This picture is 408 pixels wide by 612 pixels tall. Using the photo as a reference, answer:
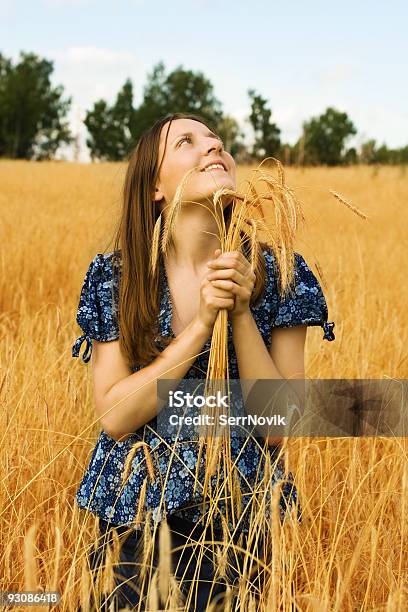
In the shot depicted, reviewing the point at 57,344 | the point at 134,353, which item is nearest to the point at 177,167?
the point at 134,353

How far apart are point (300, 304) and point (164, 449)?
42 cm

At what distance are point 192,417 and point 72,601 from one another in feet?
1.29

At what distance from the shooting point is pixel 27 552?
0.79 meters

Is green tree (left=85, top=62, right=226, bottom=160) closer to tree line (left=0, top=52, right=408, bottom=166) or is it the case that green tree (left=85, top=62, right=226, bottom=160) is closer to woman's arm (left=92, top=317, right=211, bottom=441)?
tree line (left=0, top=52, right=408, bottom=166)

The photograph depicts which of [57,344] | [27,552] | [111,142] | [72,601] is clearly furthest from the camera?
[111,142]

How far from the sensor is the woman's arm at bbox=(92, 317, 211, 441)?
1.31 metres

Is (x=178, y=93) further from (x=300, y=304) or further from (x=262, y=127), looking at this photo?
(x=300, y=304)

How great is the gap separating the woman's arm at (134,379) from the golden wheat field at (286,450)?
0.10 metres

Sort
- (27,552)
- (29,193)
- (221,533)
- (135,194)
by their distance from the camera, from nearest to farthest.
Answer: (27,552)
(221,533)
(135,194)
(29,193)

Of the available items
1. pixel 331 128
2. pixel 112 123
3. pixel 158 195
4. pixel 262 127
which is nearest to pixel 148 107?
pixel 112 123

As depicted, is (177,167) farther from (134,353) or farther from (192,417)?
(192,417)

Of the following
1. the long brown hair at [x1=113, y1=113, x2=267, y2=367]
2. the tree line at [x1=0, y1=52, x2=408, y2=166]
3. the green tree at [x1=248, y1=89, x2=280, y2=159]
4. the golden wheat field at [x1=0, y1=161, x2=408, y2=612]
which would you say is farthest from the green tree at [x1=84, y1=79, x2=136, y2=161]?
the long brown hair at [x1=113, y1=113, x2=267, y2=367]

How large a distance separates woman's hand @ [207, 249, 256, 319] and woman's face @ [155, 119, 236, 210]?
0.17 metres

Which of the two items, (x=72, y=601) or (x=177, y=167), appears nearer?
(x=72, y=601)
